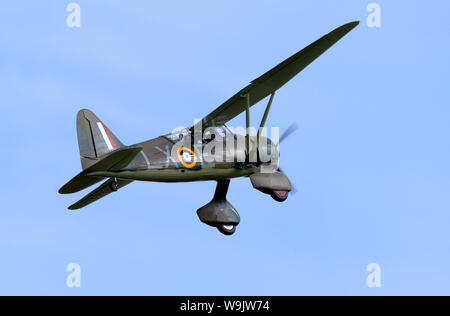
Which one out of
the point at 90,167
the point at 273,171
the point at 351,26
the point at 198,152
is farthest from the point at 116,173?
the point at 351,26

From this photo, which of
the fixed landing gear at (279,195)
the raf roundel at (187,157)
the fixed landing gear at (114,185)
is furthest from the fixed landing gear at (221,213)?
the fixed landing gear at (114,185)

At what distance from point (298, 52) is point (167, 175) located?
3941mm

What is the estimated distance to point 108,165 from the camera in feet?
64.4

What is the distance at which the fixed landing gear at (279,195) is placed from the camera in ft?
71.7

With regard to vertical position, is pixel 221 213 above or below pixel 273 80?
below

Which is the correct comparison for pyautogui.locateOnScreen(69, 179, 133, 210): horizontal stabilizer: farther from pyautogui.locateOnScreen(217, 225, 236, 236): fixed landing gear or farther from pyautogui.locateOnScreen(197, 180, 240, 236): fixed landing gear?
pyautogui.locateOnScreen(217, 225, 236, 236): fixed landing gear

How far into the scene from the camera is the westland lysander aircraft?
2009cm

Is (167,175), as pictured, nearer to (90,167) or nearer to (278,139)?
(90,167)

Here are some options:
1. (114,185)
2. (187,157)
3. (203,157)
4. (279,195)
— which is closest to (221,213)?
(279,195)

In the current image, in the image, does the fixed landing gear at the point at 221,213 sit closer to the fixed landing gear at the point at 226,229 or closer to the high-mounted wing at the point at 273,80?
the fixed landing gear at the point at 226,229

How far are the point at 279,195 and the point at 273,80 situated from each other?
2695mm

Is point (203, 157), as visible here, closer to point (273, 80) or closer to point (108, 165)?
point (273, 80)

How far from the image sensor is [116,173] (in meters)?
19.9

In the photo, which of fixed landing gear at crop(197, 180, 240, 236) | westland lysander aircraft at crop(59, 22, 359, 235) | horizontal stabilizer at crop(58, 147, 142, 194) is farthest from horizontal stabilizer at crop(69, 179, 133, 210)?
horizontal stabilizer at crop(58, 147, 142, 194)
